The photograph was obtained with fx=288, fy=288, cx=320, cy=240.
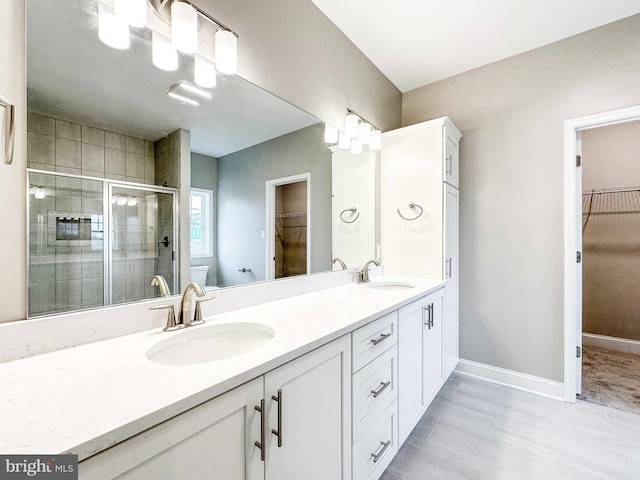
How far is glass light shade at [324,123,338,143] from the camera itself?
6.48ft

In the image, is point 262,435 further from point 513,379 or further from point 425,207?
point 513,379

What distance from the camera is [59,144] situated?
92 centimetres

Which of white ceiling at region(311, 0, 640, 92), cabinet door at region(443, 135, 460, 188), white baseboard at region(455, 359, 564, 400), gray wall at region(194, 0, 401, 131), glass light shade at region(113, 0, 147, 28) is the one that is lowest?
white baseboard at region(455, 359, 564, 400)

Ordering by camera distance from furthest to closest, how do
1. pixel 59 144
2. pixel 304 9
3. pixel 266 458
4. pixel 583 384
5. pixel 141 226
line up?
pixel 583 384 < pixel 304 9 < pixel 141 226 < pixel 59 144 < pixel 266 458

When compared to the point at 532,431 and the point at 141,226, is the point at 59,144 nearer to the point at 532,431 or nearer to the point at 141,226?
the point at 141,226

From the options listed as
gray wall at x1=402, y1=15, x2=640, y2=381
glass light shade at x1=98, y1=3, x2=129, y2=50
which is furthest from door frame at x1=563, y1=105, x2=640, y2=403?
glass light shade at x1=98, y1=3, x2=129, y2=50

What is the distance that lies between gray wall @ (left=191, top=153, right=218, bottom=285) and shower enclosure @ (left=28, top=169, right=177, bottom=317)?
5.4 inches

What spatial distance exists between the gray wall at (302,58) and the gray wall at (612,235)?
247 centimetres

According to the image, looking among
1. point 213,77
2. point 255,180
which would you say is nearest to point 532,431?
point 255,180

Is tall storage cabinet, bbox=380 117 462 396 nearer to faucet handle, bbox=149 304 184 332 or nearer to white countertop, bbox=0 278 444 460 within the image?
white countertop, bbox=0 278 444 460

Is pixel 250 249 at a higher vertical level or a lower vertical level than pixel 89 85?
lower

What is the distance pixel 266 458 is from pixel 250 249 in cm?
94

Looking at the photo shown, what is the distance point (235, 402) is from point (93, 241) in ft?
2.39

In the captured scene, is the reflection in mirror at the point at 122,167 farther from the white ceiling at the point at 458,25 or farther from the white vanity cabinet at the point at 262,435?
the white ceiling at the point at 458,25
